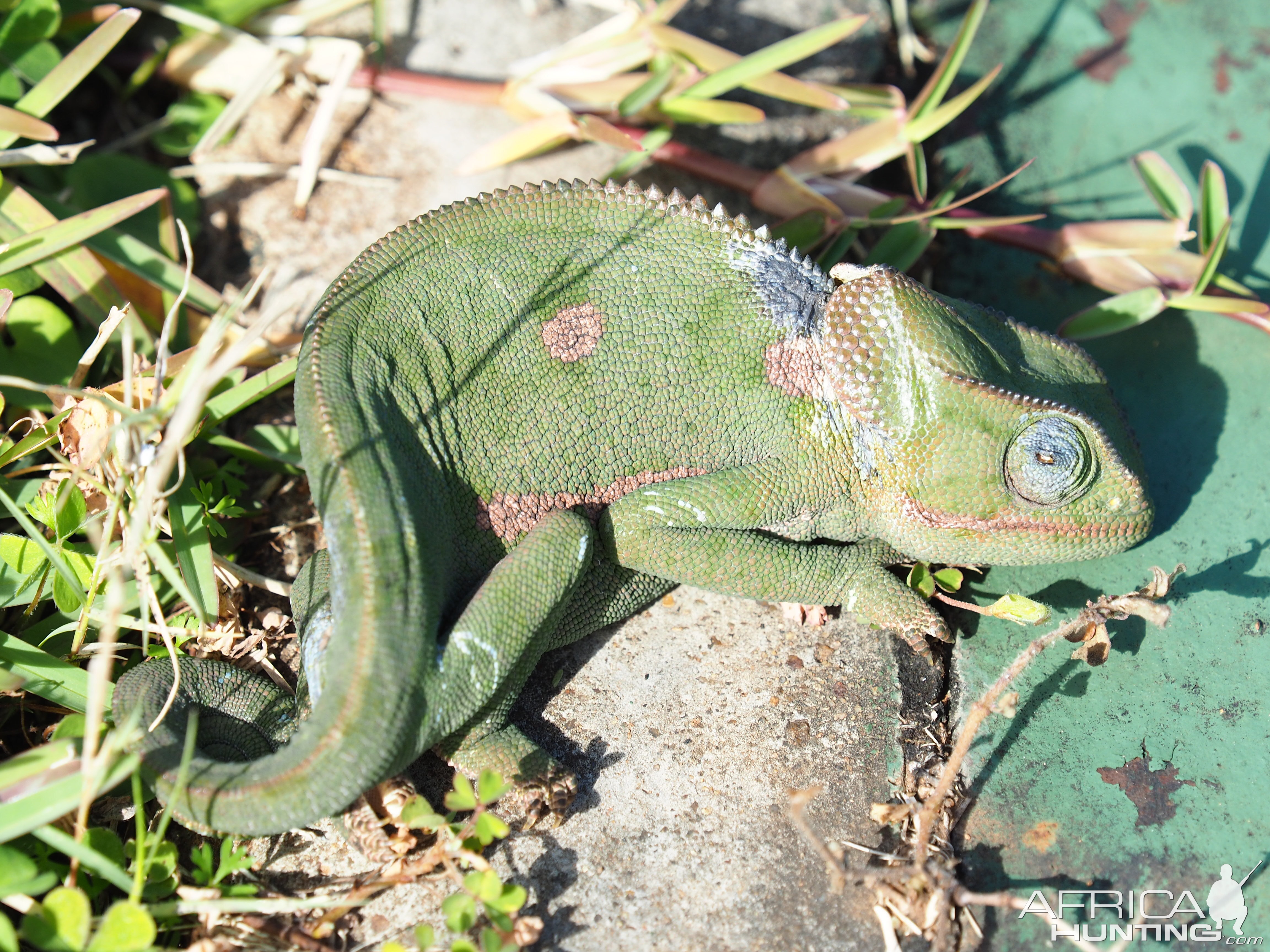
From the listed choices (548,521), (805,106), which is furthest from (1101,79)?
(548,521)

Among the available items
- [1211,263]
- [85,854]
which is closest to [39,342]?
[85,854]

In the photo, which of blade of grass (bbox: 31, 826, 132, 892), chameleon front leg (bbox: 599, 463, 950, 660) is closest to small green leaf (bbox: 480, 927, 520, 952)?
blade of grass (bbox: 31, 826, 132, 892)

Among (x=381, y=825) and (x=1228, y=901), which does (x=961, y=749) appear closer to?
(x=1228, y=901)

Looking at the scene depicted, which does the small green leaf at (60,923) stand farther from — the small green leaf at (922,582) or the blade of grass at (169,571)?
the small green leaf at (922,582)

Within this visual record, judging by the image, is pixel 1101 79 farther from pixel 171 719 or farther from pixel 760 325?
pixel 171 719

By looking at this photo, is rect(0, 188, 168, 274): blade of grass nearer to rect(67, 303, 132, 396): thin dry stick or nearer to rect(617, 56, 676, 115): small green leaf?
rect(67, 303, 132, 396): thin dry stick
